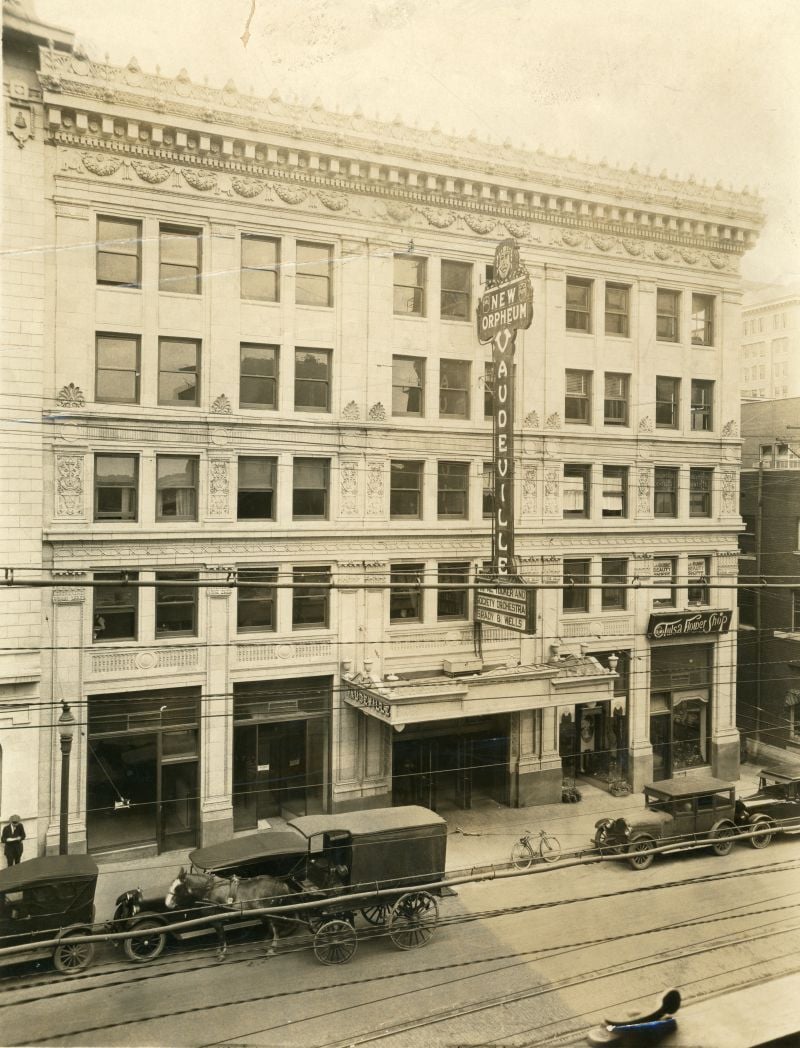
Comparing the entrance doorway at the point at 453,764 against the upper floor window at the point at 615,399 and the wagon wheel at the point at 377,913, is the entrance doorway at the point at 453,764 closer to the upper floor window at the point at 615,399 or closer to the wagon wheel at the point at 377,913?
A: the wagon wheel at the point at 377,913

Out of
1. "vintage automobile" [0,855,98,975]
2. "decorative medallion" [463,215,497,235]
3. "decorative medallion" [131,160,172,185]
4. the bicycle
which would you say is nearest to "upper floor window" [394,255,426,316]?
"decorative medallion" [463,215,497,235]

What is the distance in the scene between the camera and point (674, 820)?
1505 cm

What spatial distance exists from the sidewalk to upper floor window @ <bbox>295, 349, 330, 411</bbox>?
738cm

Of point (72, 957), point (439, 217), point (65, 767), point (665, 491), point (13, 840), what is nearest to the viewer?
point (72, 957)

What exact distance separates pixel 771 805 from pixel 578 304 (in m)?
11.2

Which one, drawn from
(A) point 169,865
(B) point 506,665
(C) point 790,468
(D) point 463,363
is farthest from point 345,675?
(C) point 790,468

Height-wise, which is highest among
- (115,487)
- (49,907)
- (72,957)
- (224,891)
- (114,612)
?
(115,487)

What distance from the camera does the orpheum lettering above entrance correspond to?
55.3ft

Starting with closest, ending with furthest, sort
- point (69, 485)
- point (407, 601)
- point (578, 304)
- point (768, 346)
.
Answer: point (69, 485)
point (407, 601)
point (578, 304)
point (768, 346)

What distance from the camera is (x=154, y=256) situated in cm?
1283

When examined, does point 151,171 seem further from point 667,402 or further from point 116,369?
point 667,402

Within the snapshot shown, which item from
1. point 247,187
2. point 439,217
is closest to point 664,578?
point 439,217

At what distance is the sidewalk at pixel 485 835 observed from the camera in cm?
1259

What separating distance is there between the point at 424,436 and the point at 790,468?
32.1ft
